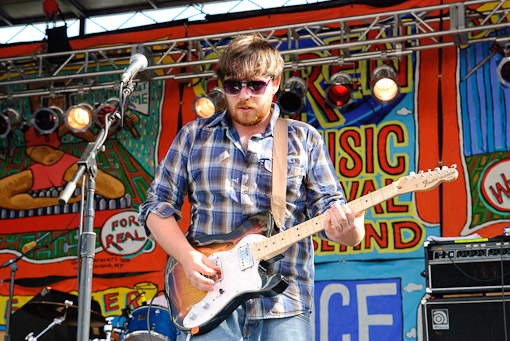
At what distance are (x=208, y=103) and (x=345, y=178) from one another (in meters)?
1.63

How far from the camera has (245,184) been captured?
2820 millimetres

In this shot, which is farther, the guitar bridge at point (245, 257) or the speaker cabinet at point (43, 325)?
the speaker cabinet at point (43, 325)

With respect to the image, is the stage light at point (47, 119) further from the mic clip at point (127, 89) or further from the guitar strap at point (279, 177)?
the guitar strap at point (279, 177)

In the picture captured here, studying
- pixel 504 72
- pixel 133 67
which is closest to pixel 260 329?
pixel 133 67

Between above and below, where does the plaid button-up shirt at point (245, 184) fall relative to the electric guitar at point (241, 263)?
above

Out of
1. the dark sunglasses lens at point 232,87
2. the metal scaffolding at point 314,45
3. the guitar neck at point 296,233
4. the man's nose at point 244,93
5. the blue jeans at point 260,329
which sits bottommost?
the blue jeans at point 260,329

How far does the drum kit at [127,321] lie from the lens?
6340mm

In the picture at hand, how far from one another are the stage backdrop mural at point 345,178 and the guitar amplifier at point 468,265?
185 centimetres

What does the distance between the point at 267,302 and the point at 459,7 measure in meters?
4.86

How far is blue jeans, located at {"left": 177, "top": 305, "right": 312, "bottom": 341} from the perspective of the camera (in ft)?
8.59

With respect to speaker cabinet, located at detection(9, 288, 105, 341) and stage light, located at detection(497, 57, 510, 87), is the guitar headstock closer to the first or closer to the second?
stage light, located at detection(497, 57, 510, 87)

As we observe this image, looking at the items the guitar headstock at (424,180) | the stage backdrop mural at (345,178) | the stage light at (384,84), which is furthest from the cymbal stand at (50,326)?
the guitar headstock at (424,180)

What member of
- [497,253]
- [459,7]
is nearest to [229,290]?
[497,253]

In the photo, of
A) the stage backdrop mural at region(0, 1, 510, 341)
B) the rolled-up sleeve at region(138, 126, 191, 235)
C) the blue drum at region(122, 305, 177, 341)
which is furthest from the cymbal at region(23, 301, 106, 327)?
the rolled-up sleeve at region(138, 126, 191, 235)
